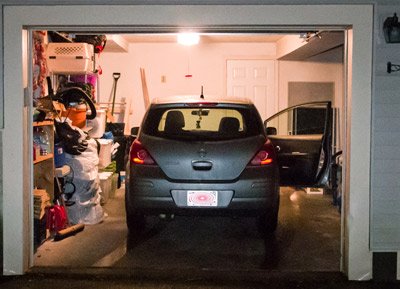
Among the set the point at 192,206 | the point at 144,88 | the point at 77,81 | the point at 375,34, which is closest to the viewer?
the point at 375,34

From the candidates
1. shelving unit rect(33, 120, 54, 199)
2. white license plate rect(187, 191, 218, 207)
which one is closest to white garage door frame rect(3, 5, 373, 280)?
white license plate rect(187, 191, 218, 207)

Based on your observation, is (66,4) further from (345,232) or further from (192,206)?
(345,232)

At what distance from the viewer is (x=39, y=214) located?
6.03 m

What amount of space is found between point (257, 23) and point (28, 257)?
2.91 m

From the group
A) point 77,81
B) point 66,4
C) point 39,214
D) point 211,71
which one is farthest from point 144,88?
point 66,4

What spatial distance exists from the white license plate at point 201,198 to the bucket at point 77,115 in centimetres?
264

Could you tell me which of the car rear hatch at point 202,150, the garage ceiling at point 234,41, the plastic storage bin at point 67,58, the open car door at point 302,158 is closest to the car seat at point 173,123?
the car rear hatch at point 202,150

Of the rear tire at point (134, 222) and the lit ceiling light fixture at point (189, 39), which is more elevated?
the lit ceiling light fixture at point (189, 39)

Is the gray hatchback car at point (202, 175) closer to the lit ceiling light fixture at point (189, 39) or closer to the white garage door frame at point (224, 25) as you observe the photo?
the white garage door frame at point (224, 25)

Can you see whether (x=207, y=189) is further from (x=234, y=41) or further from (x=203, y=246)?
(x=234, y=41)

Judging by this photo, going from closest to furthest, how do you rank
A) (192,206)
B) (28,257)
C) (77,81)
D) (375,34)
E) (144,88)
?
(375,34)
(28,257)
(192,206)
(77,81)
(144,88)

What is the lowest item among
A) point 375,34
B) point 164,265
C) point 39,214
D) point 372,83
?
point 164,265

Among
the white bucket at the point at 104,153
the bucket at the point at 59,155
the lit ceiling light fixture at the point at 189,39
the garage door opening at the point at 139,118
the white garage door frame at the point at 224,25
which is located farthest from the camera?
the lit ceiling light fixture at the point at 189,39

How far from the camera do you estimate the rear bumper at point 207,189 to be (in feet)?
19.5
